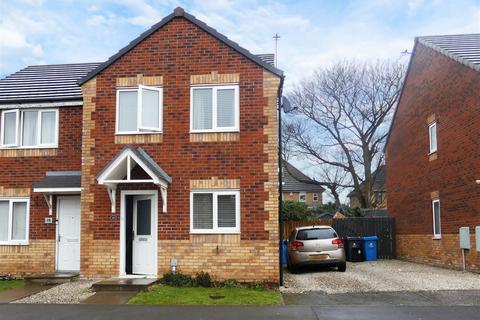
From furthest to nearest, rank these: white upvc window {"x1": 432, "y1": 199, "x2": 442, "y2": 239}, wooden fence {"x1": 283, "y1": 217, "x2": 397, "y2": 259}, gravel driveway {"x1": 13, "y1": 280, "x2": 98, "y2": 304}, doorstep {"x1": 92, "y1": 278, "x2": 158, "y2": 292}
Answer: wooden fence {"x1": 283, "y1": 217, "x2": 397, "y2": 259}, white upvc window {"x1": 432, "y1": 199, "x2": 442, "y2": 239}, doorstep {"x1": 92, "y1": 278, "x2": 158, "y2": 292}, gravel driveway {"x1": 13, "y1": 280, "x2": 98, "y2": 304}

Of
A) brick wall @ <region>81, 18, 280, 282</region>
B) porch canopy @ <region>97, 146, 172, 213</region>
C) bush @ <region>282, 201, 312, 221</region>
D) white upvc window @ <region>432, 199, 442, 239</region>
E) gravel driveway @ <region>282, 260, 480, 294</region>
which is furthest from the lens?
bush @ <region>282, 201, 312, 221</region>

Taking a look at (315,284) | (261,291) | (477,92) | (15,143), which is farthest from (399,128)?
(15,143)

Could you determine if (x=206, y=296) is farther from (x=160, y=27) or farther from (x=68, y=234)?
(x=160, y=27)

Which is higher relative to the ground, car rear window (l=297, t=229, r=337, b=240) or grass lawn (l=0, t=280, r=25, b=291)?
car rear window (l=297, t=229, r=337, b=240)

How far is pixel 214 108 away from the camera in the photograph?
14.3m

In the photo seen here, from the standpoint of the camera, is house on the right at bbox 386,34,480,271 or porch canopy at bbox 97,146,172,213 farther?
house on the right at bbox 386,34,480,271

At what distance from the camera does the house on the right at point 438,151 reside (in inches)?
666

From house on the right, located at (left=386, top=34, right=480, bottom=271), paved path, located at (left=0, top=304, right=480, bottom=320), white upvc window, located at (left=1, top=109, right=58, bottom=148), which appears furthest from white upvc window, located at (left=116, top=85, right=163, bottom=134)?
house on the right, located at (left=386, top=34, right=480, bottom=271)

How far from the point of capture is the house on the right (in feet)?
55.5

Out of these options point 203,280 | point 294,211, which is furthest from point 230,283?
point 294,211

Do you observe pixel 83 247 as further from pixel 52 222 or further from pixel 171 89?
pixel 171 89

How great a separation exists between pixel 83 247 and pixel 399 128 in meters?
15.3

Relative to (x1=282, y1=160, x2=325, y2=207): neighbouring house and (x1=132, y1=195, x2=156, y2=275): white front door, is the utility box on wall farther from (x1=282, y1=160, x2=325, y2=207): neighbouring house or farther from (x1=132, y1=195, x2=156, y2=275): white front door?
(x1=282, y1=160, x2=325, y2=207): neighbouring house

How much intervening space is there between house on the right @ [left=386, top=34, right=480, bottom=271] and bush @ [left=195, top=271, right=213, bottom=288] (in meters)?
8.17
